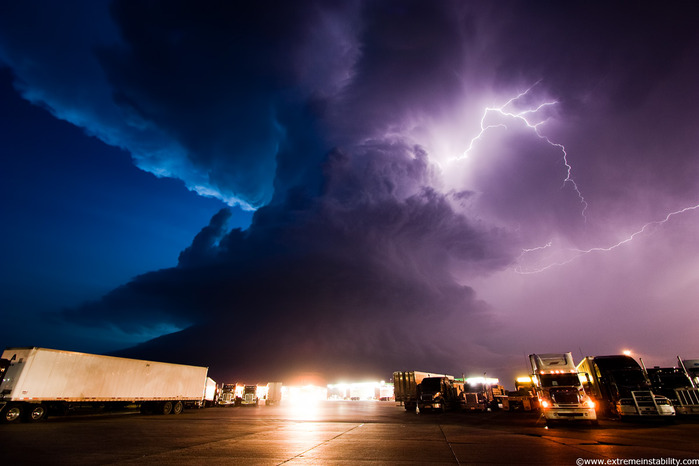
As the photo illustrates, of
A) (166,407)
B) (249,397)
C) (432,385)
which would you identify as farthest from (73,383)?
(249,397)

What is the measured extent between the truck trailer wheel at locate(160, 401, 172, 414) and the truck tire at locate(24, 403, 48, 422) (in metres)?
9.13

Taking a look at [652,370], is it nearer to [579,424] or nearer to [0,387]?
[579,424]

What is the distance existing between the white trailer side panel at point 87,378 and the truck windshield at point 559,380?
28.2m

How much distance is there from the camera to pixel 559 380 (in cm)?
1745

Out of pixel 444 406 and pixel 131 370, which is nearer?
pixel 131 370

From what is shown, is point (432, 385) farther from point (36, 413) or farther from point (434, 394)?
point (36, 413)

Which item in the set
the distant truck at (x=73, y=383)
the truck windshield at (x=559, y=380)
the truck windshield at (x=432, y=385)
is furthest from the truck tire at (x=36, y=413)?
the truck windshield at (x=559, y=380)

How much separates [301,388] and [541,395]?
3147 inches

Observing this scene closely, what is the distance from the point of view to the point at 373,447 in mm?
8734

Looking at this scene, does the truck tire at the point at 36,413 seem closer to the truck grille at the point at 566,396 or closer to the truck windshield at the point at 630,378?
the truck grille at the point at 566,396

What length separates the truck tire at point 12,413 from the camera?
17844 millimetres

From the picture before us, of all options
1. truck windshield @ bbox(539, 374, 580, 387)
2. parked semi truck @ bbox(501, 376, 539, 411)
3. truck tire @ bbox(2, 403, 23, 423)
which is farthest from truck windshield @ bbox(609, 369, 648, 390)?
truck tire @ bbox(2, 403, 23, 423)

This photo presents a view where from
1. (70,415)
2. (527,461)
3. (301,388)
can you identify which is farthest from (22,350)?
(301,388)

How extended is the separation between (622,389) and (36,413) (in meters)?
34.1
